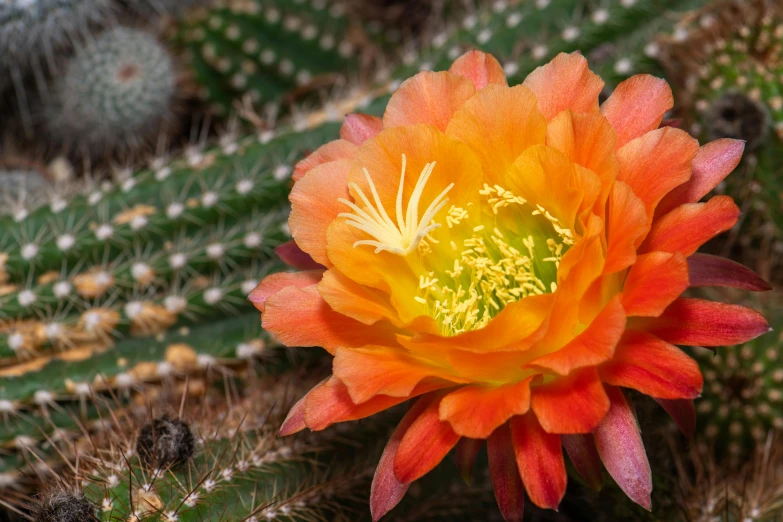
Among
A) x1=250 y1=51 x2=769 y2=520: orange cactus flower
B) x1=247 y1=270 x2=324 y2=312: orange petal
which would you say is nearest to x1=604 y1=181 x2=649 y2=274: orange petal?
x1=250 y1=51 x2=769 y2=520: orange cactus flower

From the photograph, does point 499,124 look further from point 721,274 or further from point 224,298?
point 224,298

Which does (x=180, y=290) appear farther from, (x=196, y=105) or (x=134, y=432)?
(x=196, y=105)

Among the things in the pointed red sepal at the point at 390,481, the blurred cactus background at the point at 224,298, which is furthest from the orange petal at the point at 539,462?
the blurred cactus background at the point at 224,298

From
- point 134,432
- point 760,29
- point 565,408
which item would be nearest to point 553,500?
point 565,408

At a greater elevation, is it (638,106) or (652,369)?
(638,106)

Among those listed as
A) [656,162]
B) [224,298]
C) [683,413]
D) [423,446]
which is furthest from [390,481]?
[224,298]

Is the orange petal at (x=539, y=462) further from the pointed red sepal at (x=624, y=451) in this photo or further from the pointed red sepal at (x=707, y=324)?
the pointed red sepal at (x=707, y=324)
